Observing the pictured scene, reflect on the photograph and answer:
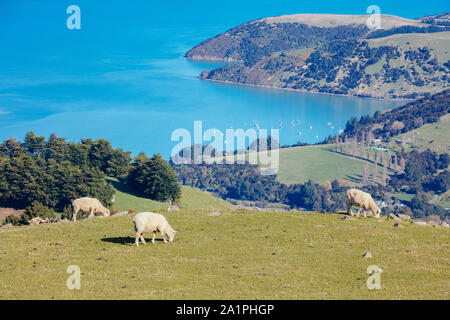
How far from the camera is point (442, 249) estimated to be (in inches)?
948

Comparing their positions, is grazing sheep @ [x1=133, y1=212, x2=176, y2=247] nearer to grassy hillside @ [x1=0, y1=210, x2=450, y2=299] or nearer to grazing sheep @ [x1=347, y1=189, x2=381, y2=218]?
grassy hillside @ [x1=0, y1=210, x2=450, y2=299]

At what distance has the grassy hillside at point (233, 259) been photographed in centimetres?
1806

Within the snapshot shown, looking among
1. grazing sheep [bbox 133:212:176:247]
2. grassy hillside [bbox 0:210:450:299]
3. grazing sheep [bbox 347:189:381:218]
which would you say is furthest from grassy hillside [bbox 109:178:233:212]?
grazing sheep [bbox 133:212:176:247]

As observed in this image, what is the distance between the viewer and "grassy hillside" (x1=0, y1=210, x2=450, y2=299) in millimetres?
18062

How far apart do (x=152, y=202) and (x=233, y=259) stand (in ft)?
186

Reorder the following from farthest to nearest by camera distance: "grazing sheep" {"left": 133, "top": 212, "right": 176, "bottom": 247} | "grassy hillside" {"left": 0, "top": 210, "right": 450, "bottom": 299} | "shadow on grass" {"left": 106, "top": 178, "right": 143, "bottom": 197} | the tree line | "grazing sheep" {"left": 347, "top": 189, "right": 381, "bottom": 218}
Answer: "shadow on grass" {"left": 106, "top": 178, "right": 143, "bottom": 197}
the tree line
"grazing sheep" {"left": 347, "top": 189, "right": 381, "bottom": 218}
"grazing sheep" {"left": 133, "top": 212, "right": 176, "bottom": 247}
"grassy hillside" {"left": 0, "top": 210, "right": 450, "bottom": 299}

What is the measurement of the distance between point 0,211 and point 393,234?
59.6 m

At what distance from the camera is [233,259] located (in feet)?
72.1

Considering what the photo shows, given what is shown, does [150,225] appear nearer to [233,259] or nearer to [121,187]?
[233,259]

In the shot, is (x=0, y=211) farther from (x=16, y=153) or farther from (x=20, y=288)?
(x=20, y=288)

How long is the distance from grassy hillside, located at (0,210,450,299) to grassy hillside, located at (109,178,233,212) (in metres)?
39.3

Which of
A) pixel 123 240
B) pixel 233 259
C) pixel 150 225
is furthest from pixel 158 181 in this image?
pixel 233 259
